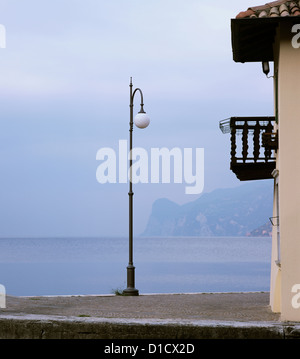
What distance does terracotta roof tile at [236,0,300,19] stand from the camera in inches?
593

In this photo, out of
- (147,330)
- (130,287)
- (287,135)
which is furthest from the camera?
(130,287)

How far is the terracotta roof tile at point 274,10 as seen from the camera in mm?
15054

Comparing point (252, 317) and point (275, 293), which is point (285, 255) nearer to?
point (252, 317)

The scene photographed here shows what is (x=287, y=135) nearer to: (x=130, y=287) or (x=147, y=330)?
(x=147, y=330)

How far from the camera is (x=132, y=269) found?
942 inches

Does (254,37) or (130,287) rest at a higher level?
(254,37)

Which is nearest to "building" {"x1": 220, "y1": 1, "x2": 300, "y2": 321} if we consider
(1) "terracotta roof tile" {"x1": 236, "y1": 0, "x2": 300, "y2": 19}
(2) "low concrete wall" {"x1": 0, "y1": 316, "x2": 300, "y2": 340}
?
(1) "terracotta roof tile" {"x1": 236, "y1": 0, "x2": 300, "y2": 19}

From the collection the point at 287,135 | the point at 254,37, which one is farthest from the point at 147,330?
the point at 254,37

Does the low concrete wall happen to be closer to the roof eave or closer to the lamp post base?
the roof eave

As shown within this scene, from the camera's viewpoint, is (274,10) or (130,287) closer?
(274,10)

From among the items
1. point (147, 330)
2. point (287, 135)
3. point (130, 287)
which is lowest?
point (130, 287)

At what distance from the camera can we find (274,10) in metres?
15.3

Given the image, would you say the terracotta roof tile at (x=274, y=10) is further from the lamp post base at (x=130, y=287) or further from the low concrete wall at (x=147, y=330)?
the lamp post base at (x=130, y=287)
